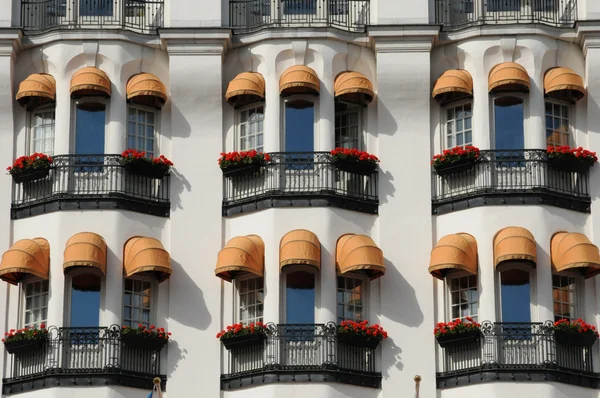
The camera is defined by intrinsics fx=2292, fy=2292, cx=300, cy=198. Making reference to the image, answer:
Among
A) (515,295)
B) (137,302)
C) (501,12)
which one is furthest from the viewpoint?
(501,12)

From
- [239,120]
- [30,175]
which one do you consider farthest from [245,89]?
[30,175]

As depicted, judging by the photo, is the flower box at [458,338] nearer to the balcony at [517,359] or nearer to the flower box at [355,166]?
the balcony at [517,359]

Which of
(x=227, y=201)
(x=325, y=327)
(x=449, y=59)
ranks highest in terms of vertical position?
(x=449, y=59)

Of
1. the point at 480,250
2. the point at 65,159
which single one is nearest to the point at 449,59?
the point at 480,250

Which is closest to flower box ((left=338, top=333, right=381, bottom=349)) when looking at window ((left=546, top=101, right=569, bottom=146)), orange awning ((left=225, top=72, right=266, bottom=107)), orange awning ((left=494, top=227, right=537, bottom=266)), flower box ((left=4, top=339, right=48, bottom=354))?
orange awning ((left=494, top=227, right=537, bottom=266))

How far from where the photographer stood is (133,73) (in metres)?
53.4

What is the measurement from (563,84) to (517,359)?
21.7 ft

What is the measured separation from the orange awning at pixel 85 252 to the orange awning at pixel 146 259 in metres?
0.56

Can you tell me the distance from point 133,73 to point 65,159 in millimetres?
2755

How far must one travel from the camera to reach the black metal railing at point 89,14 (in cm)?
5381

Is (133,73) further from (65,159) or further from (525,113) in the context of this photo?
(525,113)

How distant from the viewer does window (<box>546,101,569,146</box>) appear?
174 feet

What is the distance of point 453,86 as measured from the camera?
52.4 meters

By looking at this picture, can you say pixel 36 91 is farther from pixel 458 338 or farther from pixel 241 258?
pixel 458 338
